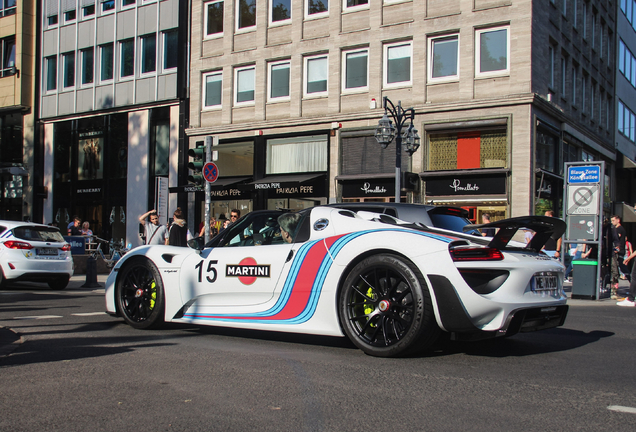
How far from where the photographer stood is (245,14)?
87.0ft

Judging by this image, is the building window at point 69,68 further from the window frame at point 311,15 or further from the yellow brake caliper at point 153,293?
the yellow brake caliper at point 153,293

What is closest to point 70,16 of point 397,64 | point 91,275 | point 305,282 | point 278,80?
point 278,80

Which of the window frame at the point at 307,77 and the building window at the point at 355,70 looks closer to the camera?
the building window at the point at 355,70

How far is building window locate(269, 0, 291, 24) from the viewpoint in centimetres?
2528

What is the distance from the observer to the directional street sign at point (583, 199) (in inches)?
509

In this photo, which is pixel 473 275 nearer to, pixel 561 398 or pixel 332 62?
pixel 561 398

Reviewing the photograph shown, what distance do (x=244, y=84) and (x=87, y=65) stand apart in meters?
9.52

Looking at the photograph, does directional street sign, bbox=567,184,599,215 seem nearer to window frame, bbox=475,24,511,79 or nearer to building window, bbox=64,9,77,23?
window frame, bbox=475,24,511,79

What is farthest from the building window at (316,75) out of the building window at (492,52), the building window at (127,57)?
the building window at (127,57)

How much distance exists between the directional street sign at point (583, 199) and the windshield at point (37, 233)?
36.3 feet

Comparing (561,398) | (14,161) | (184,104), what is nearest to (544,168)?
(184,104)

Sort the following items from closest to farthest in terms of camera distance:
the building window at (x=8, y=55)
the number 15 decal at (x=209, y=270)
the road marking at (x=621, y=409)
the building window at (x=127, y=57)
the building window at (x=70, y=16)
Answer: the road marking at (x=621, y=409)
the number 15 decal at (x=209, y=270)
the building window at (x=127, y=57)
the building window at (x=70, y=16)
the building window at (x=8, y=55)

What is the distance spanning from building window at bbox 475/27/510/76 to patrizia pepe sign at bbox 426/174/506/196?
3472 mm

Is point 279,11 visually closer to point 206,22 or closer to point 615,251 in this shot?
point 206,22
